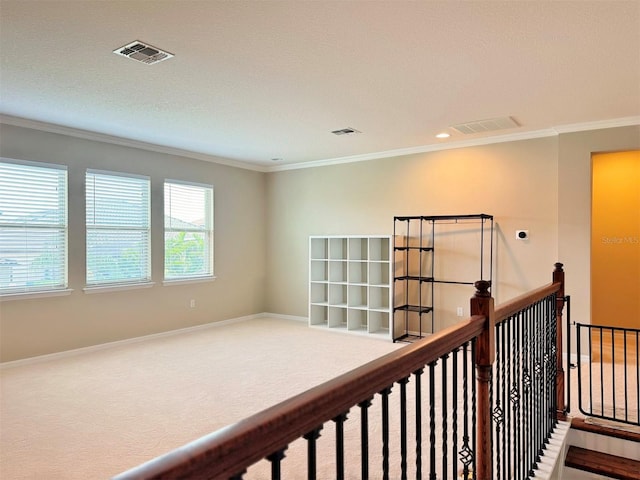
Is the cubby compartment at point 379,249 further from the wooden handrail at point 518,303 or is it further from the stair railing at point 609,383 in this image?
the wooden handrail at point 518,303

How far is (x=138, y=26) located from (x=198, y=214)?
420 cm

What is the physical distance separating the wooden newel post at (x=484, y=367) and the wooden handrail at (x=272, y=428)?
0.62 metres

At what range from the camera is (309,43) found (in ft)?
9.37

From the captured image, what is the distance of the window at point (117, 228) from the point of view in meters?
5.34

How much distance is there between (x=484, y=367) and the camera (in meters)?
1.73

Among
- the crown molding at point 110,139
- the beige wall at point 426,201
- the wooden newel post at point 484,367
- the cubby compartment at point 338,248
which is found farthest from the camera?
the cubby compartment at point 338,248

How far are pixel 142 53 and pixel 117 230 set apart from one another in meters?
3.16

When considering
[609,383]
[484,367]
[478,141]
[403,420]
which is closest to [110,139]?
[478,141]

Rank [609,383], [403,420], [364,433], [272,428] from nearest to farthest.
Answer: [272,428] < [364,433] < [403,420] < [609,383]

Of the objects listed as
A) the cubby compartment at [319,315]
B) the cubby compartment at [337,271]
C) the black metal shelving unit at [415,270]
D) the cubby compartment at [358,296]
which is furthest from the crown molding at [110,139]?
the black metal shelving unit at [415,270]

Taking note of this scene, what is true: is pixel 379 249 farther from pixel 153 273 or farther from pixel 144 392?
pixel 144 392

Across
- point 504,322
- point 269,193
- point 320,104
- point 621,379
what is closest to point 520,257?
point 621,379

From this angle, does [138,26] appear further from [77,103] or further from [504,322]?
[504,322]

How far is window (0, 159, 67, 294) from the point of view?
4613 mm
